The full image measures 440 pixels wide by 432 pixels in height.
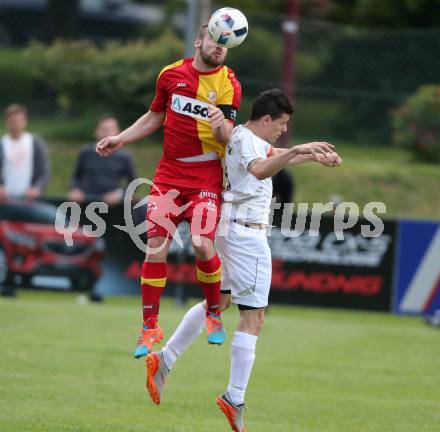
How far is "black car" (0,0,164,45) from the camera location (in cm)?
2294

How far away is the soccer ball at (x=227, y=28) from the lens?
7.34 m

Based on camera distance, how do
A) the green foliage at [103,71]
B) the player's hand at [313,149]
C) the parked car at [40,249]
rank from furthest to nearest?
the green foliage at [103,71]
the parked car at [40,249]
the player's hand at [313,149]

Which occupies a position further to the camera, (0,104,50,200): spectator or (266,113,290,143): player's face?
(0,104,50,200): spectator

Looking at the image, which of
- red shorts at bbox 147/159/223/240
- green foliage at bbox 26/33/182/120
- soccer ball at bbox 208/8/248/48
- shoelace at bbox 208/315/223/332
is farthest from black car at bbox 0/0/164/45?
shoelace at bbox 208/315/223/332

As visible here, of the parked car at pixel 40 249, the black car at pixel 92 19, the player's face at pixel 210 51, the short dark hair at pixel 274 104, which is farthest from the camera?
the black car at pixel 92 19

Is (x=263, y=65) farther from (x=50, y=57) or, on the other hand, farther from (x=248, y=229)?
(x=248, y=229)

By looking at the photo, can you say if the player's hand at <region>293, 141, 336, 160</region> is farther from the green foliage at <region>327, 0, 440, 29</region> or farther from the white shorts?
the green foliage at <region>327, 0, 440, 29</region>

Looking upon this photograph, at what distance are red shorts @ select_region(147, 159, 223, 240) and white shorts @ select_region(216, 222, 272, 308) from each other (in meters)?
0.19

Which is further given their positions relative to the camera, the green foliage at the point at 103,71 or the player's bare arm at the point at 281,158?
the green foliage at the point at 103,71

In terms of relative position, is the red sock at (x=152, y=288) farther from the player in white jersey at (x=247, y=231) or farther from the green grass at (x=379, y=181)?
the green grass at (x=379, y=181)

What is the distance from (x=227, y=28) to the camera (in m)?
7.34

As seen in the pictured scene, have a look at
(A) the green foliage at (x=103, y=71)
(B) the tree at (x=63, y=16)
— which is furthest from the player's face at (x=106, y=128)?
(B) the tree at (x=63, y=16)

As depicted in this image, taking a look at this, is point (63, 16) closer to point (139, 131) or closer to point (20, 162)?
point (20, 162)

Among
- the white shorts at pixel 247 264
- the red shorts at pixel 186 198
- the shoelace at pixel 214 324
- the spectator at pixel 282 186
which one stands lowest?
the shoelace at pixel 214 324
